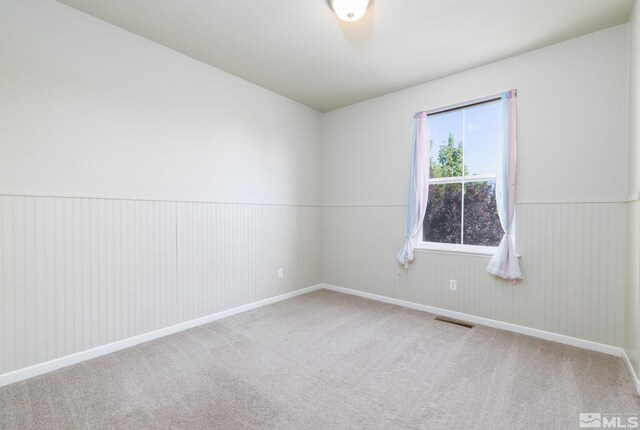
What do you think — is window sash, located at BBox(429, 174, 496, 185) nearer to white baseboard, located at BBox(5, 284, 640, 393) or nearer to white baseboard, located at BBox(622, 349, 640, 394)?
white baseboard, located at BBox(5, 284, 640, 393)

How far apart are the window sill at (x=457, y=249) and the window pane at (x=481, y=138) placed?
832 millimetres

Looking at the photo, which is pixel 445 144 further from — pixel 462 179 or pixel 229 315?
pixel 229 315

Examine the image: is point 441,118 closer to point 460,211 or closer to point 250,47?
point 460,211

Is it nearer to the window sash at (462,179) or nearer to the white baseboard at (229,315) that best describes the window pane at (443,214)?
the window sash at (462,179)

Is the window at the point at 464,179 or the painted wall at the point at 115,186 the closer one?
the painted wall at the point at 115,186

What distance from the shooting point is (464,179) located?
11.0 ft

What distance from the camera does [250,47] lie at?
9.26ft

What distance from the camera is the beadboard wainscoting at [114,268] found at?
208 centimetres

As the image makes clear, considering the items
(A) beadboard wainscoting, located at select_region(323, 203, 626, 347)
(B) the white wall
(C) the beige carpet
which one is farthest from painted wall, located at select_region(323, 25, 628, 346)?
(B) the white wall

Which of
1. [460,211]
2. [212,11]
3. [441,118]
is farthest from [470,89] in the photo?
[212,11]

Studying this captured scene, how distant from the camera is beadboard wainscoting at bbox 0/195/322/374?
82.0 inches

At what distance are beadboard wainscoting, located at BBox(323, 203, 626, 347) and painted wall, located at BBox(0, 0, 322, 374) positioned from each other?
189 centimetres

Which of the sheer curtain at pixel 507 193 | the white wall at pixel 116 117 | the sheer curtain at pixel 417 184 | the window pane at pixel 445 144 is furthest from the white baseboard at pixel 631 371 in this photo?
the white wall at pixel 116 117

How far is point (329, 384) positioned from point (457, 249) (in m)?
2.17
